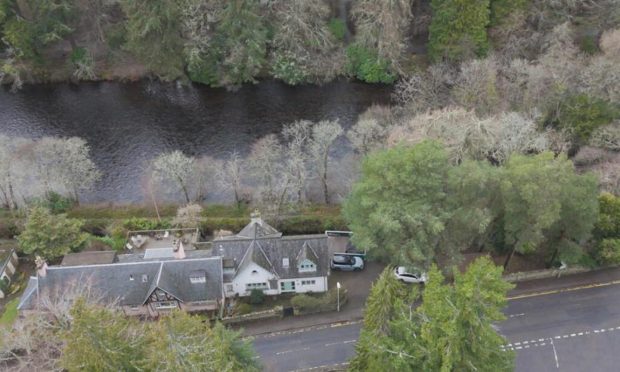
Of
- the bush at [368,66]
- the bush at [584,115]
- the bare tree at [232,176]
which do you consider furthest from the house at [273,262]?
the bush at [368,66]

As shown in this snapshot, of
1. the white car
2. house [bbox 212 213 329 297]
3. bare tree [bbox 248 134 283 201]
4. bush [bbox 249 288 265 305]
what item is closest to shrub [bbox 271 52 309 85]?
bare tree [bbox 248 134 283 201]

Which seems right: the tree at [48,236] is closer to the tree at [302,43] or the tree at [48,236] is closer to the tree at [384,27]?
the tree at [302,43]

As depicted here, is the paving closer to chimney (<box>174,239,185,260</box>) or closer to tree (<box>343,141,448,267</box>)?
tree (<box>343,141,448,267</box>)

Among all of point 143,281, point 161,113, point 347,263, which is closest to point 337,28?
point 161,113

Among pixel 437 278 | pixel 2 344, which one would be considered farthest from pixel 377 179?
pixel 2 344

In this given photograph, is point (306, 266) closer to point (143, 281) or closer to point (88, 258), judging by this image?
point (143, 281)

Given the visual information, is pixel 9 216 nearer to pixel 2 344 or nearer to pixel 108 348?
pixel 2 344

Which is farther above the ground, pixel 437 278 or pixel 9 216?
pixel 9 216
